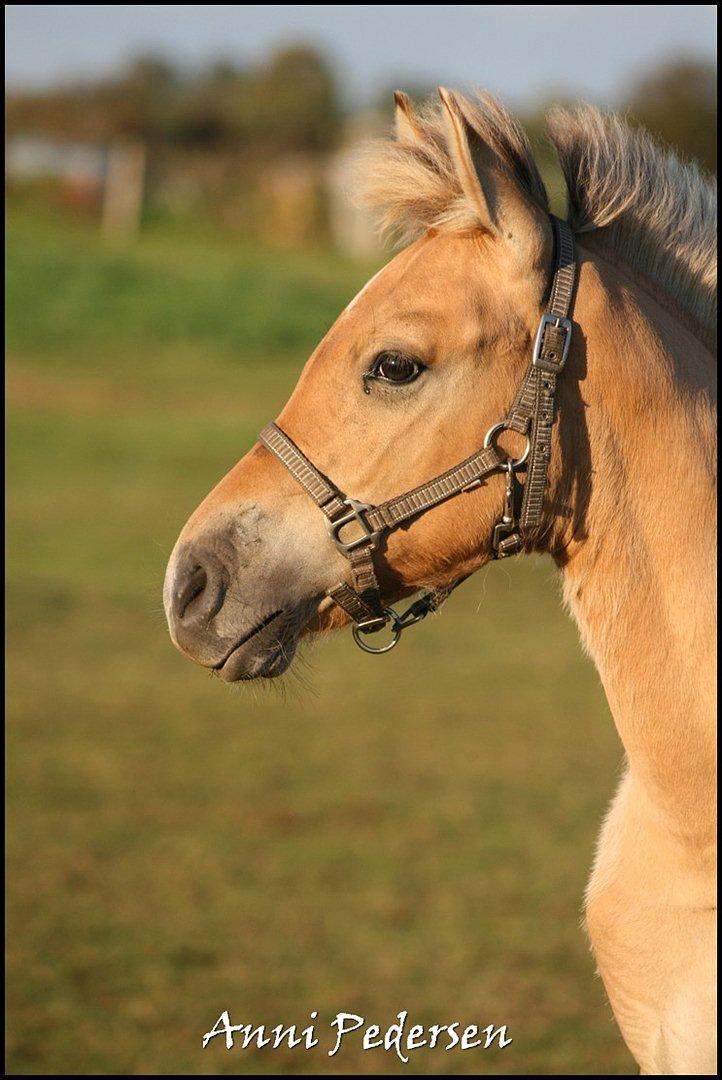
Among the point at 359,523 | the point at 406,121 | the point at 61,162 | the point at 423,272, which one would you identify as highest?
the point at 61,162

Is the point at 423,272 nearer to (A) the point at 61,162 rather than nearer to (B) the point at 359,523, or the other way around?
(B) the point at 359,523

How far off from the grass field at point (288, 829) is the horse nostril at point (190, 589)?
0.37m

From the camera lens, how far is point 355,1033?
5.21m

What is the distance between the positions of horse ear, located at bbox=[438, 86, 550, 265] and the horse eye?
322mm

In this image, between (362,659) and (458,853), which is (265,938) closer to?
(458,853)

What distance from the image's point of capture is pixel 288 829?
7066 millimetres

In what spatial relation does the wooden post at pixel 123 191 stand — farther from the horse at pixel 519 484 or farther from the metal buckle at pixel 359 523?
the metal buckle at pixel 359 523

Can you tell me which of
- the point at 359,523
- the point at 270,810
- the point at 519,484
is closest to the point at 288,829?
the point at 270,810

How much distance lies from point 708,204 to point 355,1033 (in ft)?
12.7

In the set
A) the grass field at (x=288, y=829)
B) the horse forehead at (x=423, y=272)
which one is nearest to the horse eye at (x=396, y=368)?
the horse forehead at (x=423, y=272)

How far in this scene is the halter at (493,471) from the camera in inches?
99.2

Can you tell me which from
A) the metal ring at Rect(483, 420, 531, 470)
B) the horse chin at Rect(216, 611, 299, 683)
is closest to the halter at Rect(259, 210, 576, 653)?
the metal ring at Rect(483, 420, 531, 470)

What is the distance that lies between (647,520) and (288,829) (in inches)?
193

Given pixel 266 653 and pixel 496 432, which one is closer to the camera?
pixel 496 432
